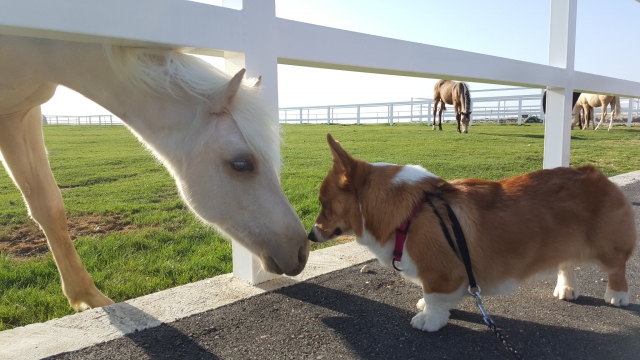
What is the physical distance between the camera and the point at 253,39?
7.76ft

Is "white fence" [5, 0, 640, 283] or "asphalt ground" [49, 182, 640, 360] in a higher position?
"white fence" [5, 0, 640, 283]

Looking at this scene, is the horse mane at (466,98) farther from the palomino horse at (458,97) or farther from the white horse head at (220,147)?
the white horse head at (220,147)

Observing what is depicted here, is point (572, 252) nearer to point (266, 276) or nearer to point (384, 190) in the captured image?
point (384, 190)

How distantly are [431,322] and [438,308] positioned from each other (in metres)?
0.08

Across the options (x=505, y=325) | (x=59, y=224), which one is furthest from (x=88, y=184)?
(x=505, y=325)

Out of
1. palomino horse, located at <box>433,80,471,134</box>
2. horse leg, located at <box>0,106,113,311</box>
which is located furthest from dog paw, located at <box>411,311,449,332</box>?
palomino horse, located at <box>433,80,471,134</box>

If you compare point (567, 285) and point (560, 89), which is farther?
point (560, 89)

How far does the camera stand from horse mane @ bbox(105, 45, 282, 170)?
185 cm

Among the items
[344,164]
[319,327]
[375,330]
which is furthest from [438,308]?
[344,164]

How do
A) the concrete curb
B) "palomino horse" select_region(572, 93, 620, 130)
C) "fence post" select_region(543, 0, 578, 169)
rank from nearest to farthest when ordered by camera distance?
the concrete curb
"fence post" select_region(543, 0, 578, 169)
"palomino horse" select_region(572, 93, 620, 130)

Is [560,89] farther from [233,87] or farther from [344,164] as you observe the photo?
[233,87]

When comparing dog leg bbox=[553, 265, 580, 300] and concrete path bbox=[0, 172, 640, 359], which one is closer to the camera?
concrete path bbox=[0, 172, 640, 359]

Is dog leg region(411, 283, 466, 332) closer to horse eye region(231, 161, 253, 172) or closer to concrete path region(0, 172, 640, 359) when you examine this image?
concrete path region(0, 172, 640, 359)

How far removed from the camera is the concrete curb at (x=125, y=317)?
1.91 meters
